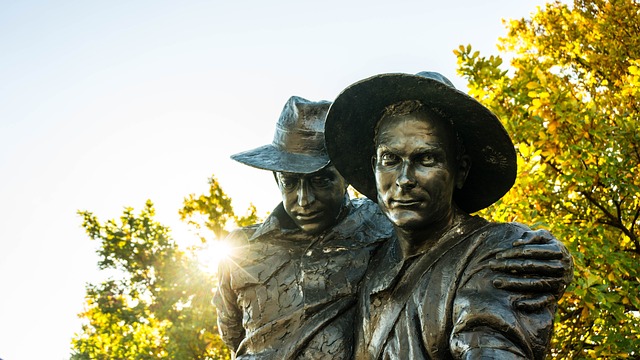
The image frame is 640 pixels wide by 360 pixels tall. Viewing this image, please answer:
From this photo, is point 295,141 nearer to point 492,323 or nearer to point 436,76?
point 436,76

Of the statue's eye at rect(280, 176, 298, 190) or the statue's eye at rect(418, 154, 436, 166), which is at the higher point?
the statue's eye at rect(280, 176, 298, 190)

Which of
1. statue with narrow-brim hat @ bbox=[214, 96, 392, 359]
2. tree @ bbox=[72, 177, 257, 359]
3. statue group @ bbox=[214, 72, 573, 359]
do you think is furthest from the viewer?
tree @ bbox=[72, 177, 257, 359]

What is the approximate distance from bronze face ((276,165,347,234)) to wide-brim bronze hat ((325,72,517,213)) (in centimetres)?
11

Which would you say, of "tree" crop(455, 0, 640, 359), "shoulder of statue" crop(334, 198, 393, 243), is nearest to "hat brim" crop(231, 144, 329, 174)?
"shoulder of statue" crop(334, 198, 393, 243)

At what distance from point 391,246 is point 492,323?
0.75 m

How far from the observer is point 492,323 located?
2.08 meters

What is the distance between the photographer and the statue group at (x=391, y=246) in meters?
2.18

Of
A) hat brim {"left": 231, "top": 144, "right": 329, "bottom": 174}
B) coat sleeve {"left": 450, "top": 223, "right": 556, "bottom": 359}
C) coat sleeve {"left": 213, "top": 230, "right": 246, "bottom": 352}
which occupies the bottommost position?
coat sleeve {"left": 450, "top": 223, "right": 556, "bottom": 359}

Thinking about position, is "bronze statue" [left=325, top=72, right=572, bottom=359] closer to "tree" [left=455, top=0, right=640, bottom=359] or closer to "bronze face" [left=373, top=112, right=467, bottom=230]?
"bronze face" [left=373, top=112, right=467, bottom=230]

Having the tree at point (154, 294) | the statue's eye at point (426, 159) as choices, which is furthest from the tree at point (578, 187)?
the tree at point (154, 294)

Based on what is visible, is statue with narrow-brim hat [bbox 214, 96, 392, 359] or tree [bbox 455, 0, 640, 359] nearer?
statue with narrow-brim hat [bbox 214, 96, 392, 359]

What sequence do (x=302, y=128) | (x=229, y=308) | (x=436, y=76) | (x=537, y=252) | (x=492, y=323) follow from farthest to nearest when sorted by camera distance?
1. (x=229, y=308)
2. (x=302, y=128)
3. (x=436, y=76)
4. (x=537, y=252)
5. (x=492, y=323)

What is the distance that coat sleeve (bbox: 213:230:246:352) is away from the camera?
310cm

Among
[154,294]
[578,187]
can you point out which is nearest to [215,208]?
[154,294]
